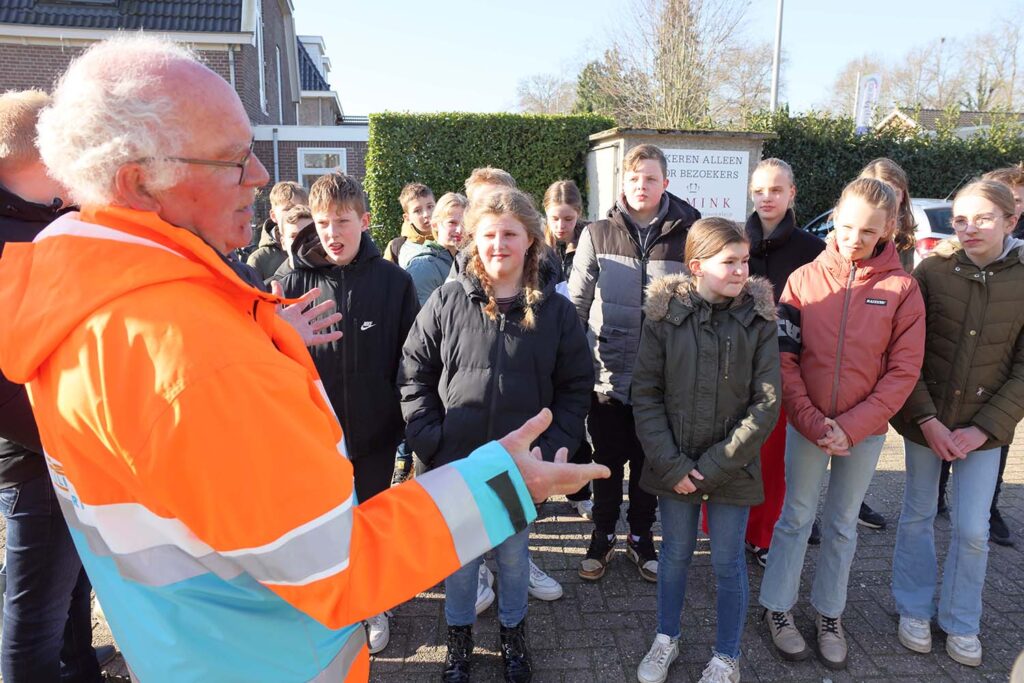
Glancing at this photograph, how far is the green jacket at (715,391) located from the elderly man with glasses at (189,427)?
5.18ft

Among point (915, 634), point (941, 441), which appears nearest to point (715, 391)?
point (941, 441)

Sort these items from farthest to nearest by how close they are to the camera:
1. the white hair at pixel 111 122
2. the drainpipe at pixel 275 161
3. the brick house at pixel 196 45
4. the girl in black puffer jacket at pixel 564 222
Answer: the drainpipe at pixel 275 161
the brick house at pixel 196 45
the girl in black puffer jacket at pixel 564 222
the white hair at pixel 111 122

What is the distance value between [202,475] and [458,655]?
2168 mm

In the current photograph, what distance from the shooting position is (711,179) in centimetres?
1084

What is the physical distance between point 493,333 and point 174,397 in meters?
1.84

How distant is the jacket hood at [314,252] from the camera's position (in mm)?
3246

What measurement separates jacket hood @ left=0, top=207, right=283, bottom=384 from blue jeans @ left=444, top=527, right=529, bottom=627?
1.97 meters

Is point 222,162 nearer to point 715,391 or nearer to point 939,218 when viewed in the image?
point 715,391

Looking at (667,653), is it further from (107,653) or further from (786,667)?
(107,653)

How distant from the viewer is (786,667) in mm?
2984

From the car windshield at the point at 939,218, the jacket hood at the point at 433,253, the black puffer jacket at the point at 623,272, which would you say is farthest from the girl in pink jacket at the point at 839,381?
the car windshield at the point at 939,218

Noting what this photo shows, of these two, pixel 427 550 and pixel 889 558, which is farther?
pixel 889 558

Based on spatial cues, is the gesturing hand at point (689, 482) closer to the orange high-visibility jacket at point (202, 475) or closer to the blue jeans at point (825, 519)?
the blue jeans at point (825, 519)

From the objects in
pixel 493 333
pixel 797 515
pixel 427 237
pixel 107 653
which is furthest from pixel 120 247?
pixel 427 237
